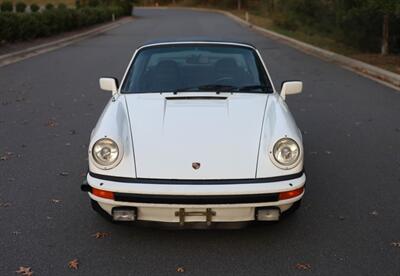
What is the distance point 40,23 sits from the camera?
23.4 m

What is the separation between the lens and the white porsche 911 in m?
3.81

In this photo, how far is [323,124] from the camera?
824cm

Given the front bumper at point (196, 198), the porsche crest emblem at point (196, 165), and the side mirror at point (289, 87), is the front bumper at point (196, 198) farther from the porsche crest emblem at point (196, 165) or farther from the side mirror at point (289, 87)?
the side mirror at point (289, 87)

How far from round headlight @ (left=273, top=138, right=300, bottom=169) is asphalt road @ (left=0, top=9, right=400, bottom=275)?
0.62 meters

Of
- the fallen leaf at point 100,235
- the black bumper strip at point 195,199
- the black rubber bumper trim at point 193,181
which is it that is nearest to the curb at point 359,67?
the black rubber bumper trim at point 193,181

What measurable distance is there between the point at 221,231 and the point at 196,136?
0.77m

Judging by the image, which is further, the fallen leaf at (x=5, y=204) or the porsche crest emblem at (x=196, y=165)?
the fallen leaf at (x=5, y=204)

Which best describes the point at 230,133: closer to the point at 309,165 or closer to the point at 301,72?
the point at 309,165

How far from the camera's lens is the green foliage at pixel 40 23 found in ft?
65.4

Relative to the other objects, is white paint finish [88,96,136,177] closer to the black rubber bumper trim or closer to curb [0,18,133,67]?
the black rubber bumper trim

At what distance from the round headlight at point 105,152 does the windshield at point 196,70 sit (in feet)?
3.91

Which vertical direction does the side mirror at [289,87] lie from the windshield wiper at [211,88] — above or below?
below

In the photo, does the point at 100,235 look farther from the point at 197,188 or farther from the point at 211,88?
the point at 211,88

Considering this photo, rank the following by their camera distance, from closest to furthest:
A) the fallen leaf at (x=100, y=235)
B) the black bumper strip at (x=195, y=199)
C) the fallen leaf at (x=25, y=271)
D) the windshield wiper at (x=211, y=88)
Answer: the fallen leaf at (x=25, y=271)
the black bumper strip at (x=195, y=199)
the fallen leaf at (x=100, y=235)
the windshield wiper at (x=211, y=88)
